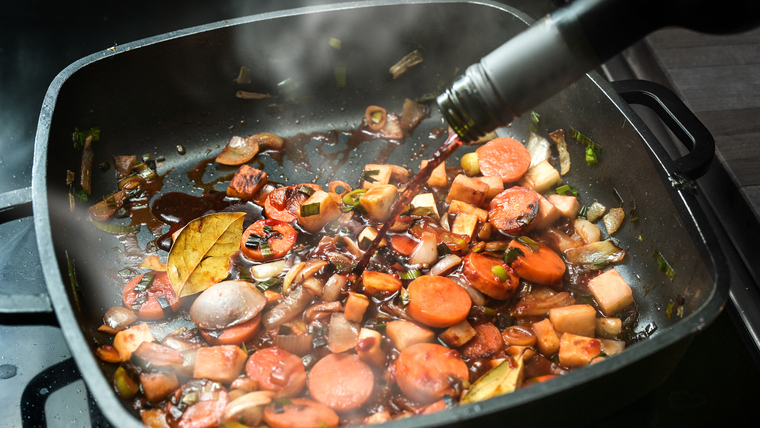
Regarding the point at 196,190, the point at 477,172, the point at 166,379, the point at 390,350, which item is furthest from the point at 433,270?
the point at 196,190

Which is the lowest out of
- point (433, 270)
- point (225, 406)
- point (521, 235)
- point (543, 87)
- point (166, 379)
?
point (521, 235)

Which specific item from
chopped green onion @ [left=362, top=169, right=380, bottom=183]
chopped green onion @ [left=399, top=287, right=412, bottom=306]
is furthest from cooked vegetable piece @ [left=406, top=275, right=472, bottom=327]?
chopped green onion @ [left=362, top=169, right=380, bottom=183]

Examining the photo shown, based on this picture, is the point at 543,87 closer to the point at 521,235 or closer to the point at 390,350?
the point at 521,235

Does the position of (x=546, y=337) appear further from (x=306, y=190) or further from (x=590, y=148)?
(x=306, y=190)

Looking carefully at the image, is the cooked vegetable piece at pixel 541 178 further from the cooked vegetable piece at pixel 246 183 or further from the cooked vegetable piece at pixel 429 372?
the cooked vegetable piece at pixel 246 183

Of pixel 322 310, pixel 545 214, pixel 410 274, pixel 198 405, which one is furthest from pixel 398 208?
pixel 198 405
